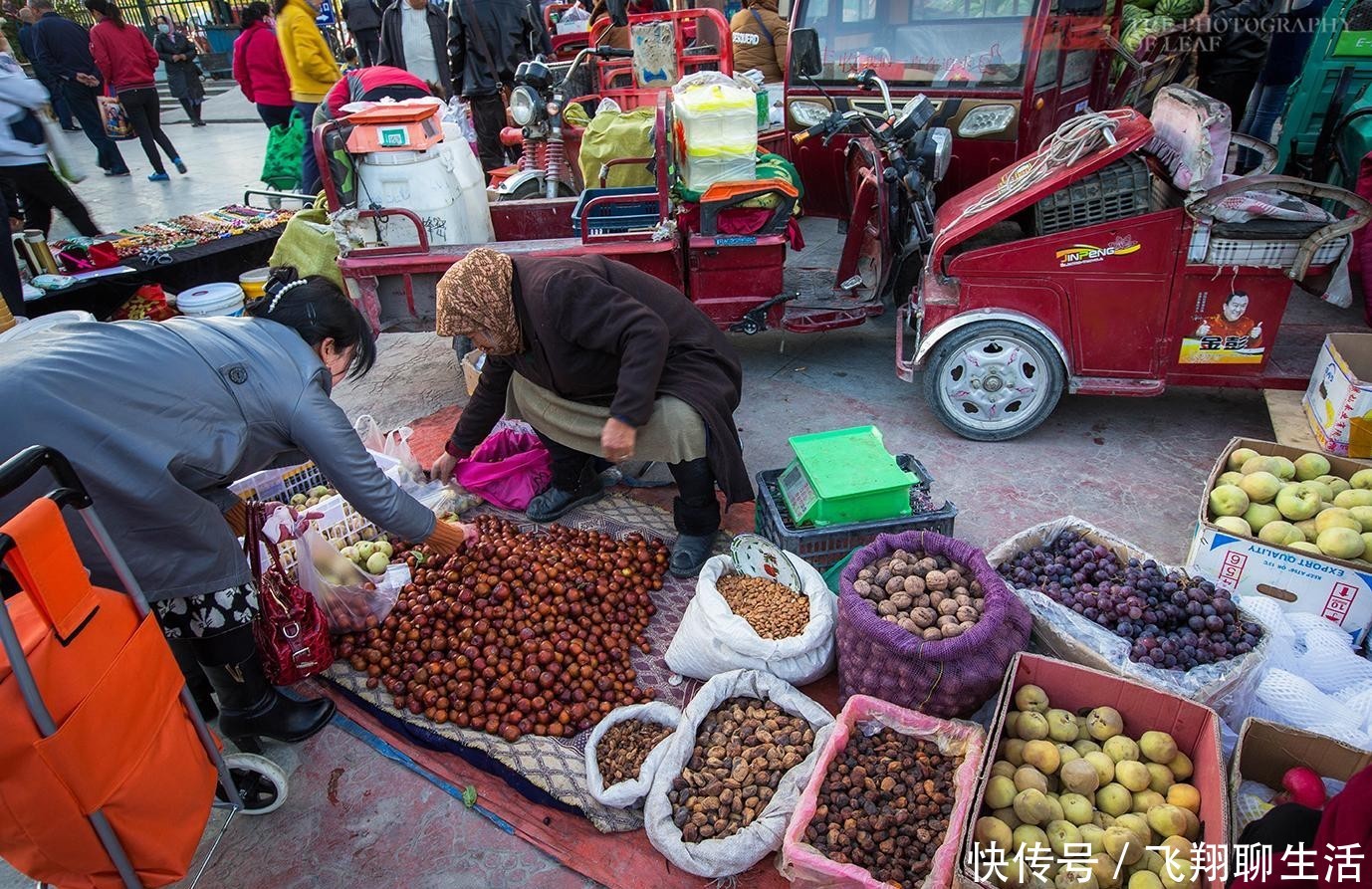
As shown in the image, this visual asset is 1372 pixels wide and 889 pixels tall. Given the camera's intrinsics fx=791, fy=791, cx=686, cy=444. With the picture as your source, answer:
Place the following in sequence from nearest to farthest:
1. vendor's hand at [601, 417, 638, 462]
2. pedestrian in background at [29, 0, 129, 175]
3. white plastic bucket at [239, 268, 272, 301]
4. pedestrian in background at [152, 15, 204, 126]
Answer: vendor's hand at [601, 417, 638, 462]
white plastic bucket at [239, 268, 272, 301]
pedestrian in background at [29, 0, 129, 175]
pedestrian in background at [152, 15, 204, 126]

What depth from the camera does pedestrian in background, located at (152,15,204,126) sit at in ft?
44.3

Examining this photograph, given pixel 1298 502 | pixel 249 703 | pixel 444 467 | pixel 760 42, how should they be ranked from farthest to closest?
pixel 760 42
pixel 444 467
pixel 1298 502
pixel 249 703

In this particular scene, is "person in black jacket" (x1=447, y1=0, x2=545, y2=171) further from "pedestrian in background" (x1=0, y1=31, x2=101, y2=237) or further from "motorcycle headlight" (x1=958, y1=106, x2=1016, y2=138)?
"motorcycle headlight" (x1=958, y1=106, x2=1016, y2=138)

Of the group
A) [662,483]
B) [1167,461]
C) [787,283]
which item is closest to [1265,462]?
[1167,461]

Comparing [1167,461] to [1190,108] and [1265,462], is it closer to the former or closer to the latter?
[1265,462]

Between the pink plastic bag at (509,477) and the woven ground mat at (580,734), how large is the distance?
0.38 m

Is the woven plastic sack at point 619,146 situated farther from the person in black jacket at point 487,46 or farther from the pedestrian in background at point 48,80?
the pedestrian in background at point 48,80

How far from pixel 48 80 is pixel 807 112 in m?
11.0

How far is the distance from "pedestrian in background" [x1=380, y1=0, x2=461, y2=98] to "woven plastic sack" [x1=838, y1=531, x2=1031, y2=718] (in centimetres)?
722

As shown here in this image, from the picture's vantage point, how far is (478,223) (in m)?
5.05

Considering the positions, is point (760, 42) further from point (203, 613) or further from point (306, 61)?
point (203, 613)

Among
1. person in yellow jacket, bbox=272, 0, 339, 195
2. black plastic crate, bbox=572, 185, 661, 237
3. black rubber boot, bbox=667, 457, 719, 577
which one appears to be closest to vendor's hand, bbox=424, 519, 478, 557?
black rubber boot, bbox=667, 457, 719, 577

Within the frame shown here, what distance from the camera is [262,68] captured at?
8.20 metres

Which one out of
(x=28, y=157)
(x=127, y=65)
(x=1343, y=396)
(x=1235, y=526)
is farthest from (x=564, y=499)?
(x=127, y=65)
